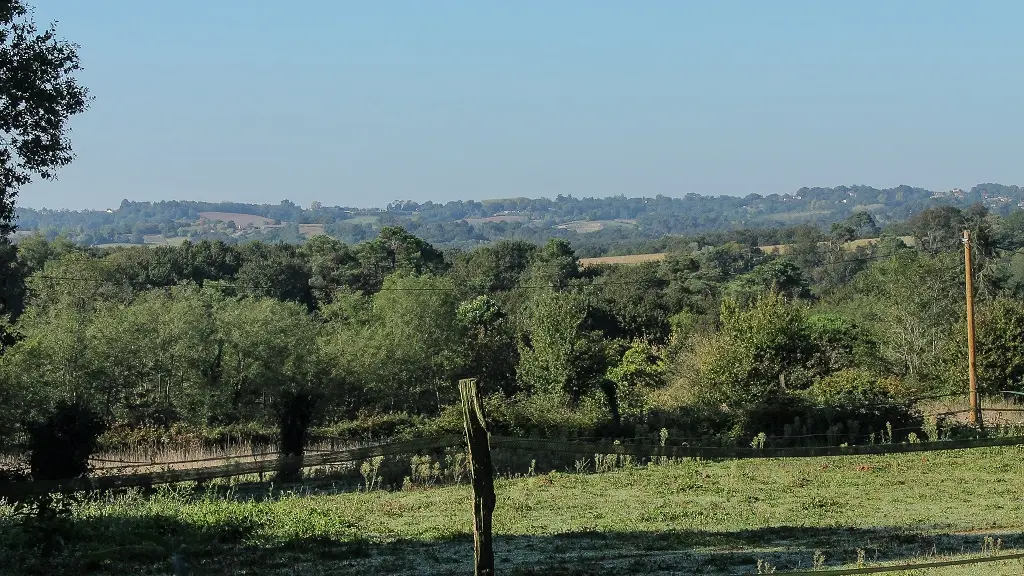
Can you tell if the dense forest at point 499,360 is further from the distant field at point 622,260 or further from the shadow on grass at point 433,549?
the distant field at point 622,260

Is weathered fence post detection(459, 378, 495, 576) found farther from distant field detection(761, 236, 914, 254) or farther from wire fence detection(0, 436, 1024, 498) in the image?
distant field detection(761, 236, 914, 254)

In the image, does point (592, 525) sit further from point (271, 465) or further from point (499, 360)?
point (499, 360)

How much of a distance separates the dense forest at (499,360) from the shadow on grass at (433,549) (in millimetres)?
7546

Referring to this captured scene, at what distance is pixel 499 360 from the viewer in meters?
53.5

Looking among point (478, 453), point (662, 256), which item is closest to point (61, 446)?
point (478, 453)

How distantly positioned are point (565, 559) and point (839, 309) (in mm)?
55330

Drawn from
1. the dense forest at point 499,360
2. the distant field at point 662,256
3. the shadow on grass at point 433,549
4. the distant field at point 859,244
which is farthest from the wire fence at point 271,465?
the distant field at point 859,244

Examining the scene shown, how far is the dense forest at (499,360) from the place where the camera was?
30.6 meters

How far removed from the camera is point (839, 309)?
6456 centimetres

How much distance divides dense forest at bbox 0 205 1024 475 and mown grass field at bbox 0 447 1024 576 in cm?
495

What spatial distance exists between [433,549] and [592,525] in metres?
3.49

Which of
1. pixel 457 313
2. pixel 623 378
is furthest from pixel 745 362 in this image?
pixel 457 313

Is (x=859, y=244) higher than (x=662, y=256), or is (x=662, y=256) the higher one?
(x=859, y=244)

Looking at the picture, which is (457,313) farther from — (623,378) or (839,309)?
(839,309)
